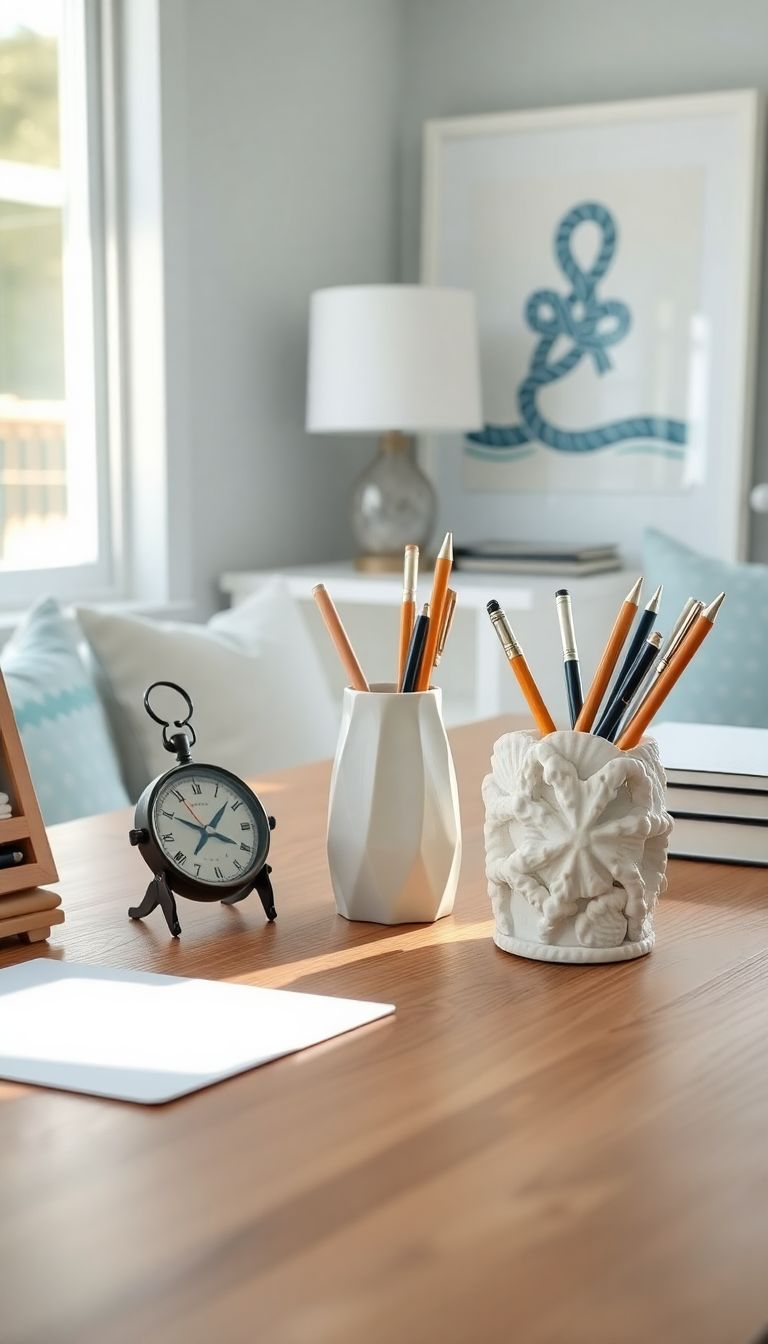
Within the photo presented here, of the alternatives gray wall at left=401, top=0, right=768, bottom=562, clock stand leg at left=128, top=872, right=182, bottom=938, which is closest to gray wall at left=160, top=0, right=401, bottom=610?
gray wall at left=401, top=0, right=768, bottom=562

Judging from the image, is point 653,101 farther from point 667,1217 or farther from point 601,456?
point 667,1217

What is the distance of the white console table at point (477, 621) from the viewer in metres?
3.07

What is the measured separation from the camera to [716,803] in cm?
130

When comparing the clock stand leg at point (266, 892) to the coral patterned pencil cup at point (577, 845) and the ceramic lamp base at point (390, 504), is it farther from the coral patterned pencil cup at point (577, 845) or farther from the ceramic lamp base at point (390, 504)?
the ceramic lamp base at point (390, 504)

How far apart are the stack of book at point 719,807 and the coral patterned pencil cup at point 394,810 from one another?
0.28 meters

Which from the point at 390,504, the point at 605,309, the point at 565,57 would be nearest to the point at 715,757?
the point at 390,504

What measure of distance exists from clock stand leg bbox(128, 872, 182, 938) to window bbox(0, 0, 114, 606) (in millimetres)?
1957

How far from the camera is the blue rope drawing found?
360 centimetres

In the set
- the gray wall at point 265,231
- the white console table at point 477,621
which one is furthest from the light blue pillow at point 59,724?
the gray wall at point 265,231

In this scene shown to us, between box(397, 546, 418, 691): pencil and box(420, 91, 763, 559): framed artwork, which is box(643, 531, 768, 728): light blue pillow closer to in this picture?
box(420, 91, 763, 559): framed artwork

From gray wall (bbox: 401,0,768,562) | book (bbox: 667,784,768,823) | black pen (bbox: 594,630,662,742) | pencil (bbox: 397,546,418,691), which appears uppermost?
gray wall (bbox: 401,0,768,562)

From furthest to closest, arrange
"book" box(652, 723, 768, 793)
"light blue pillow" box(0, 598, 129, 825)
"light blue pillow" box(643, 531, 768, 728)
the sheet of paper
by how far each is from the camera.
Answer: "light blue pillow" box(643, 531, 768, 728)
"light blue pillow" box(0, 598, 129, 825)
"book" box(652, 723, 768, 793)
the sheet of paper

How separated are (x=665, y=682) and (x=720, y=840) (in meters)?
0.29

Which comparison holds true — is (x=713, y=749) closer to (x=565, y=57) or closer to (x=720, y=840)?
(x=720, y=840)
